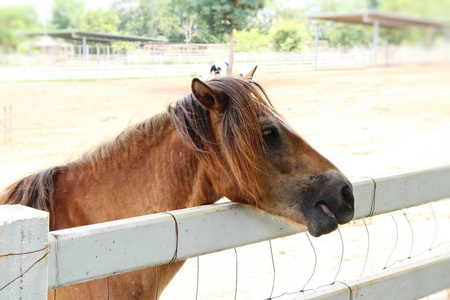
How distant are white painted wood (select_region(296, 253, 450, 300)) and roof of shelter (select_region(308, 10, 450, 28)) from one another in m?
1.69

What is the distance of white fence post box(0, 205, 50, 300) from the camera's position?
1163 millimetres

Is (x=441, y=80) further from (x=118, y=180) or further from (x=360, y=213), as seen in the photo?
(x=118, y=180)

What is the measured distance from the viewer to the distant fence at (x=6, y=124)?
8.78ft

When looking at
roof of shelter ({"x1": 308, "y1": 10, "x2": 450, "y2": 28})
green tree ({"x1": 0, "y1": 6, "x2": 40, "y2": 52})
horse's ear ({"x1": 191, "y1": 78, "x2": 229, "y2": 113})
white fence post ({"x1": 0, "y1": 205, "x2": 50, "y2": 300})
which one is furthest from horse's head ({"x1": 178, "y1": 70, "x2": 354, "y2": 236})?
roof of shelter ({"x1": 308, "y1": 10, "x2": 450, "y2": 28})

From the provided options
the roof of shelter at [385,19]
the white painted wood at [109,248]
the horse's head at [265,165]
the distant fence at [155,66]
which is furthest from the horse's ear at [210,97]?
the roof of shelter at [385,19]

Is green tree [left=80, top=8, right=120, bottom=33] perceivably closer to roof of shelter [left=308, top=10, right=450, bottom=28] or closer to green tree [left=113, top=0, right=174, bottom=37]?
green tree [left=113, top=0, right=174, bottom=37]

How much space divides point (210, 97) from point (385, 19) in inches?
91.8

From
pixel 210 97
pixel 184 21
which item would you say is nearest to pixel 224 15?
pixel 184 21

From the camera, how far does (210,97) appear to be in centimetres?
180

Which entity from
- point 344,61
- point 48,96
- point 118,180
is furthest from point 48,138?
point 344,61

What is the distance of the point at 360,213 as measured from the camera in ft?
7.00

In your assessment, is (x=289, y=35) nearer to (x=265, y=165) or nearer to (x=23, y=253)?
(x=265, y=165)

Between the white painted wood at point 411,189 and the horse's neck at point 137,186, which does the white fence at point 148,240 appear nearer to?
the white painted wood at point 411,189

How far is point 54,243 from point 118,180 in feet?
2.08
